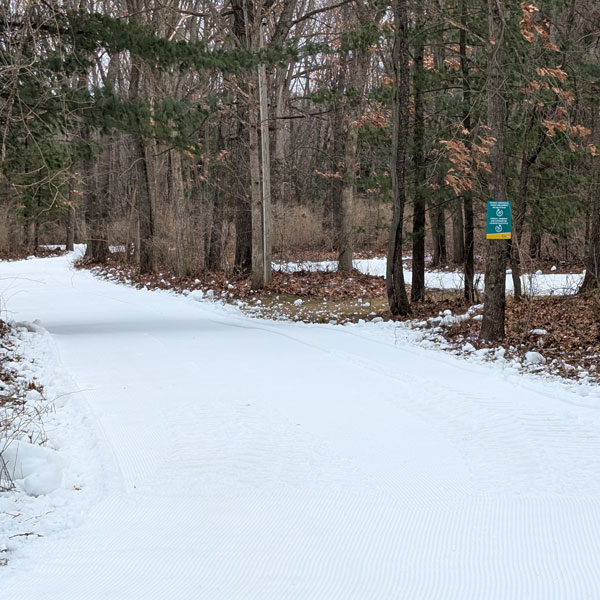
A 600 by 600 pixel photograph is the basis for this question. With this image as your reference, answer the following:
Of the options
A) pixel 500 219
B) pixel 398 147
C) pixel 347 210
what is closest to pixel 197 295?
pixel 347 210

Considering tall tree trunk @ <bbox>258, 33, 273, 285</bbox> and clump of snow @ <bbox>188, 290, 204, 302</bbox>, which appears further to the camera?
clump of snow @ <bbox>188, 290, 204, 302</bbox>

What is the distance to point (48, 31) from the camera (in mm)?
11570

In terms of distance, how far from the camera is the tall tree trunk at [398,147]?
534 inches

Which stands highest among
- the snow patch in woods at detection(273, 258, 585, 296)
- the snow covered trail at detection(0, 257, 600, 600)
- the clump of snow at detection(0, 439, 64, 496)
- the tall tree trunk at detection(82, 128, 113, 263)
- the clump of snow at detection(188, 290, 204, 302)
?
the tall tree trunk at detection(82, 128, 113, 263)

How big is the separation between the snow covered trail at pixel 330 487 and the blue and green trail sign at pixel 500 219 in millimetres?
1989

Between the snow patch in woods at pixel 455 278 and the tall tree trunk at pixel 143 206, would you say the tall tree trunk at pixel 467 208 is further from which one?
the tall tree trunk at pixel 143 206

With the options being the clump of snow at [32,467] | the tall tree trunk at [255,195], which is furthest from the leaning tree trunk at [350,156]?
the clump of snow at [32,467]

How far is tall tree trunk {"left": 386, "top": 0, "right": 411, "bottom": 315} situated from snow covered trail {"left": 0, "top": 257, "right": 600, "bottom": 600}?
4.08 meters

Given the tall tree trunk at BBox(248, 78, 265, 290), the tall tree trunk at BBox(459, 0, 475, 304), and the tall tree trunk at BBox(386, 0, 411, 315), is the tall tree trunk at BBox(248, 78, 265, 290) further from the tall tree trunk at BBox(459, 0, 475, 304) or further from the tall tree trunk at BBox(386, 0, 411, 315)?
the tall tree trunk at BBox(459, 0, 475, 304)

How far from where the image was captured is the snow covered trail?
153 inches

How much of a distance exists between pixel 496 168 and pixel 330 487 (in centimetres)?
673

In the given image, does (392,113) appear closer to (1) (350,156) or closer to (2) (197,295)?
(1) (350,156)

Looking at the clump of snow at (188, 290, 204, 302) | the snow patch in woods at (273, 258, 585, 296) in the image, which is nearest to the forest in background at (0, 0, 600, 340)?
the snow patch in woods at (273, 258, 585, 296)

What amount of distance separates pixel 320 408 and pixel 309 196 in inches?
1417
